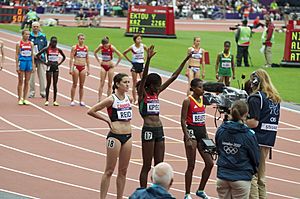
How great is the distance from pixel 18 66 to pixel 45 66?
2284 mm

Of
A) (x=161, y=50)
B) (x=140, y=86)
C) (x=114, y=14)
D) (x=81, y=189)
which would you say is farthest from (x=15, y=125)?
(x=114, y=14)

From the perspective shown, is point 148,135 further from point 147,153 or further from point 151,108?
point 151,108

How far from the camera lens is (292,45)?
126ft

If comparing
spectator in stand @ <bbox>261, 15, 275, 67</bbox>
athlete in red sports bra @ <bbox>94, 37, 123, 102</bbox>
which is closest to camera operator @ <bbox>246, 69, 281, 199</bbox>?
athlete in red sports bra @ <bbox>94, 37, 123, 102</bbox>

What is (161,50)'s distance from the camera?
43.0 meters

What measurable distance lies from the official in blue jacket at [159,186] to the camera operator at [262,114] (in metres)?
4.10

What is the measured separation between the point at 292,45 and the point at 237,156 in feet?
90.1

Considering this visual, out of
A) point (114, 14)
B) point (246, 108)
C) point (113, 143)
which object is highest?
point (246, 108)

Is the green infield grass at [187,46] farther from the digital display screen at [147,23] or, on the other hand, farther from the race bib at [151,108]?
the race bib at [151,108]

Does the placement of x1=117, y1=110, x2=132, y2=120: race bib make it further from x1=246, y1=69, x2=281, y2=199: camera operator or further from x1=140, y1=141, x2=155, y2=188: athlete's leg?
x1=246, y1=69, x2=281, y2=199: camera operator

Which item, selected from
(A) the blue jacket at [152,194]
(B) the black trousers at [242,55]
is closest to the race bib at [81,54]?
(B) the black trousers at [242,55]

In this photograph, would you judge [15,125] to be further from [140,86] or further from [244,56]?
[244,56]

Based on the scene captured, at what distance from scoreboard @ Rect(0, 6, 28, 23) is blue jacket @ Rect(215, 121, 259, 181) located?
47.8m

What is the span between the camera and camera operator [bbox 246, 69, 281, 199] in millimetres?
12898
